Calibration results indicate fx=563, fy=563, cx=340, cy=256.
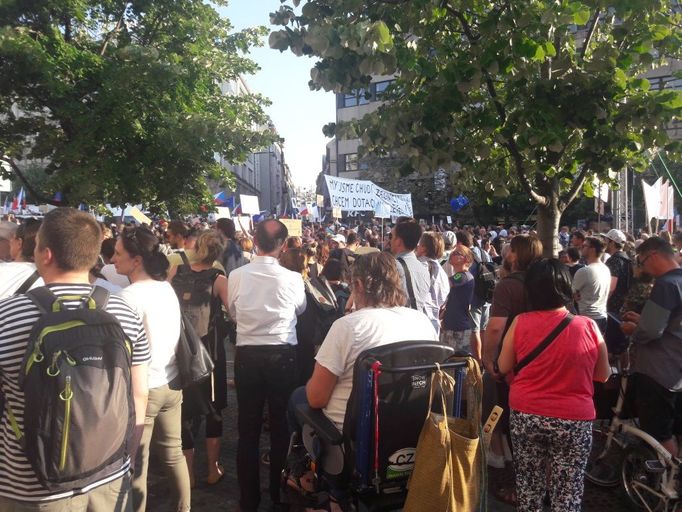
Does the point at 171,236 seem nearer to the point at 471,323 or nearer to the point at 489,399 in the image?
the point at 471,323

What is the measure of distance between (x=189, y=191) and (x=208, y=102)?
6.73 feet

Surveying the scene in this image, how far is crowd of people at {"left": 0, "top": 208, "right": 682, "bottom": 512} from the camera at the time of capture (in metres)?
2.13

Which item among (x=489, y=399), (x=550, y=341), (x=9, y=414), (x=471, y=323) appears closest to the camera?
(x=9, y=414)

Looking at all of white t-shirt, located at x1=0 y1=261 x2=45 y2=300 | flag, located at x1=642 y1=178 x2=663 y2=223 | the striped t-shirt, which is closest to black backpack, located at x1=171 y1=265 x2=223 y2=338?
white t-shirt, located at x1=0 y1=261 x2=45 y2=300

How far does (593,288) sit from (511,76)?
8.25 feet

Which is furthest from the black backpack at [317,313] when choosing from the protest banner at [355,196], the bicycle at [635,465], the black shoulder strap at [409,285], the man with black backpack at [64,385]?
the protest banner at [355,196]

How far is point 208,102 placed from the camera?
38.2ft

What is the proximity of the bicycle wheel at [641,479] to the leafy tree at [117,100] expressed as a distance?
7703 mm

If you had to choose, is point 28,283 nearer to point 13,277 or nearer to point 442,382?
point 13,277

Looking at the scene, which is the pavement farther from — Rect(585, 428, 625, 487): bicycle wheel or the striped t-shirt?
the striped t-shirt

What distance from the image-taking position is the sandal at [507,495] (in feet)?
14.3

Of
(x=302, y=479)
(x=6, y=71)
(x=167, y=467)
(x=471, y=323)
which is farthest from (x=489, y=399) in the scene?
(x=6, y=71)

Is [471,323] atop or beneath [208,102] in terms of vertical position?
beneath

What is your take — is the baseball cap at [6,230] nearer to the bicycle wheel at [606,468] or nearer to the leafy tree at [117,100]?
the leafy tree at [117,100]
